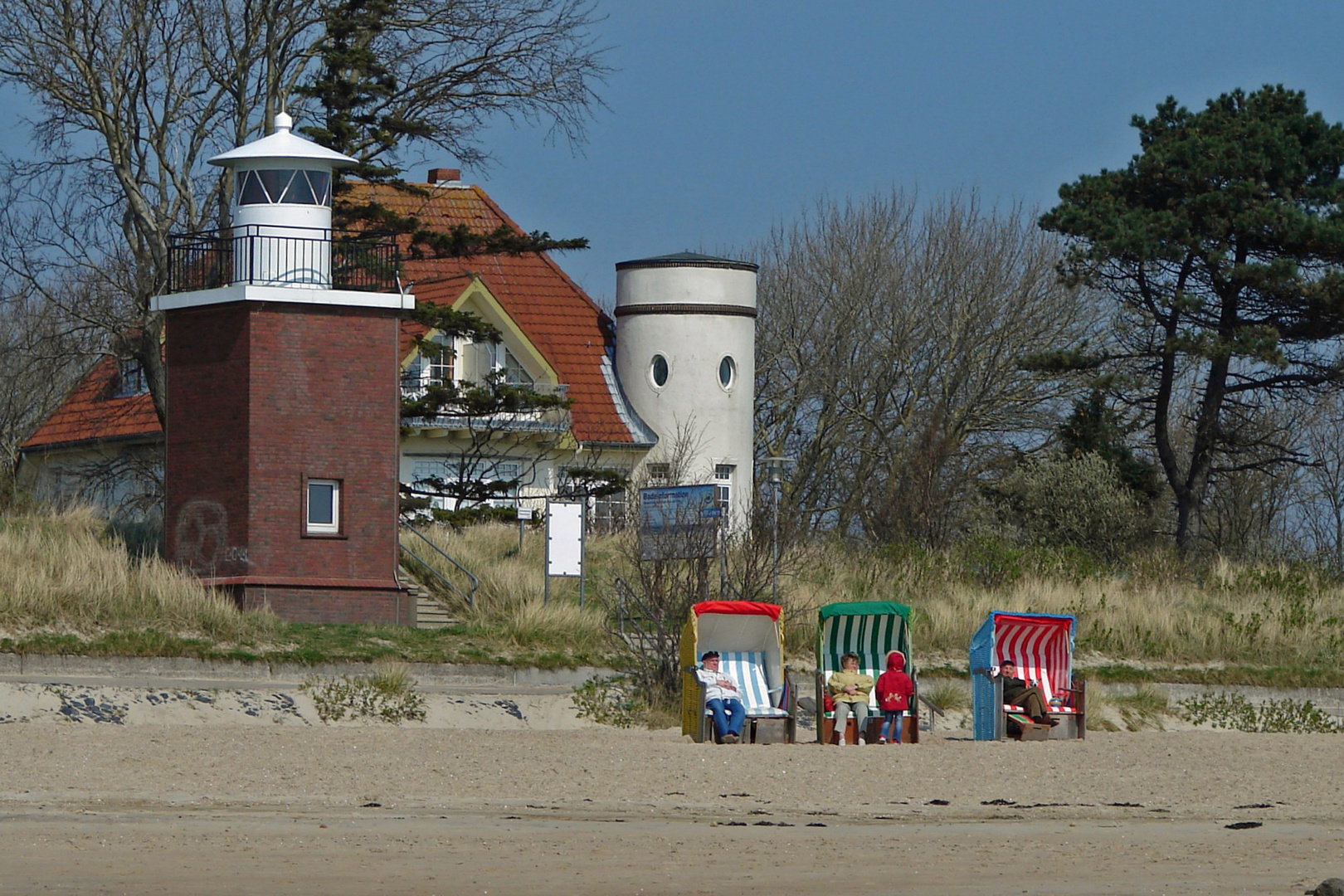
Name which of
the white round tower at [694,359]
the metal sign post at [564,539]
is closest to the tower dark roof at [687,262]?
the white round tower at [694,359]

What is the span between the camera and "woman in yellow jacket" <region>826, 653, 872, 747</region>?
2292 centimetres

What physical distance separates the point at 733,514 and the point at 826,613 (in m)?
19.7

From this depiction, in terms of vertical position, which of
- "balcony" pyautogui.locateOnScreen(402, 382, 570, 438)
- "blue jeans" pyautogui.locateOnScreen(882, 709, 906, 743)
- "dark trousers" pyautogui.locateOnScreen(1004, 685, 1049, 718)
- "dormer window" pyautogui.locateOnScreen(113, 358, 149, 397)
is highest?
"dormer window" pyautogui.locateOnScreen(113, 358, 149, 397)

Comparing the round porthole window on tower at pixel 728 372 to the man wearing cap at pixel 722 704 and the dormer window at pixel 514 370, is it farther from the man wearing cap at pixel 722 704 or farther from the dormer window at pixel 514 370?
the man wearing cap at pixel 722 704

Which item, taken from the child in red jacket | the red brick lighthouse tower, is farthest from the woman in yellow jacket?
the red brick lighthouse tower

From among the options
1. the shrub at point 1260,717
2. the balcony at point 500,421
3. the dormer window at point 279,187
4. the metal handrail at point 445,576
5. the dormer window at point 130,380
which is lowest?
the shrub at point 1260,717

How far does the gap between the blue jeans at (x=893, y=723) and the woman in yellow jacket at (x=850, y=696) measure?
0.70ft

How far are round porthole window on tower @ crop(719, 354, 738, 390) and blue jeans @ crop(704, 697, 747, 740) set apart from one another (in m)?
23.5

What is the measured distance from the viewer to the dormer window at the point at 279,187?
93.2ft

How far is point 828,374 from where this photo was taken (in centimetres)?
5266

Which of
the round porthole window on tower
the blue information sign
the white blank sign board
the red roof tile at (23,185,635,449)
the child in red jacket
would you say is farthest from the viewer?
the round porthole window on tower

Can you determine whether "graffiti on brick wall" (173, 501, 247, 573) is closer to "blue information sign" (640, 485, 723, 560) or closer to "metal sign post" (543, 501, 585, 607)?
"metal sign post" (543, 501, 585, 607)

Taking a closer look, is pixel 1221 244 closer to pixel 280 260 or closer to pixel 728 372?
pixel 728 372

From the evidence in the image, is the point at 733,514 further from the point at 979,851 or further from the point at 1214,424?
the point at 979,851
